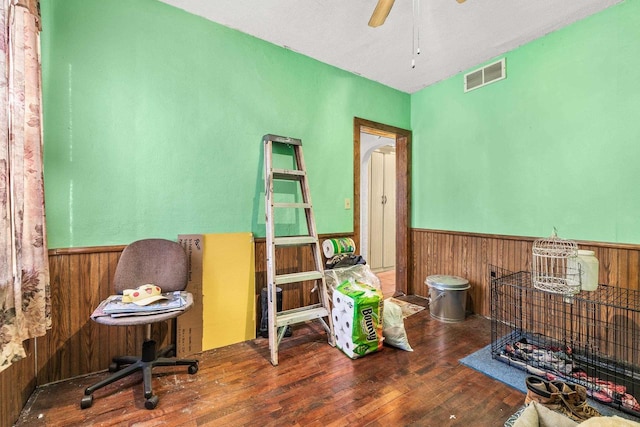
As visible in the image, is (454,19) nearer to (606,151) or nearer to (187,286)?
(606,151)

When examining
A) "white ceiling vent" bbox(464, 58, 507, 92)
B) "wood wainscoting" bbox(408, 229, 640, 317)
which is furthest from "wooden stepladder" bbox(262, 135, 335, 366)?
"white ceiling vent" bbox(464, 58, 507, 92)

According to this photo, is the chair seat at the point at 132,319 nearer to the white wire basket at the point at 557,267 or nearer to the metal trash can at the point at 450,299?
the metal trash can at the point at 450,299

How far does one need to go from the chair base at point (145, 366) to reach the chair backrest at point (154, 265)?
0.36 m

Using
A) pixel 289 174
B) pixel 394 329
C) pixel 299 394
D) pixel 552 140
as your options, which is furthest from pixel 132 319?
pixel 552 140

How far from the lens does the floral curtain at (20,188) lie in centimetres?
119

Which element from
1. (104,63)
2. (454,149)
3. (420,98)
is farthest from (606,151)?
(104,63)

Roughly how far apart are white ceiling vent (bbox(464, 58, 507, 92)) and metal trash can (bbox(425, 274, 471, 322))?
6.43 feet

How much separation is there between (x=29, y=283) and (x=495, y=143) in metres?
3.55

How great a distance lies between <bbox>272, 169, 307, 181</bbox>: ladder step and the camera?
88.7 inches

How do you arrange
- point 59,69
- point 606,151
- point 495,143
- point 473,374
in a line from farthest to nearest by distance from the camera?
point 495,143
point 606,151
point 473,374
point 59,69

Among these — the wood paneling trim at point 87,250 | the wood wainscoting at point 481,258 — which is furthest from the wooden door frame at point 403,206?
the wood paneling trim at point 87,250

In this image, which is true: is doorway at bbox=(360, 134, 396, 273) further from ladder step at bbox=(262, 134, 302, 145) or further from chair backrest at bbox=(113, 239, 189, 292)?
chair backrest at bbox=(113, 239, 189, 292)

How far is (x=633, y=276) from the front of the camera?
6.22 ft

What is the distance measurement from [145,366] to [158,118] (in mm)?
1619
